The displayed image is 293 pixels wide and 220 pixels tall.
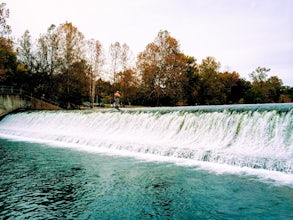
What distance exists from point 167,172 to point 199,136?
4.00m

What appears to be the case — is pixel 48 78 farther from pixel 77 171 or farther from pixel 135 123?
pixel 77 171

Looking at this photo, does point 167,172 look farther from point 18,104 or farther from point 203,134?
point 18,104

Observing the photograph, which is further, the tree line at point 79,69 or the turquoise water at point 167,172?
the tree line at point 79,69

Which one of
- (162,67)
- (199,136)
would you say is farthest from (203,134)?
(162,67)

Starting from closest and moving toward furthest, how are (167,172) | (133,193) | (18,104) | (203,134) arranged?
(133,193)
(167,172)
(203,134)
(18,104)

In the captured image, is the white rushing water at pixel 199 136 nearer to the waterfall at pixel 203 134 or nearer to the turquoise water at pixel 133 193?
the waterfall at pixel 203 134

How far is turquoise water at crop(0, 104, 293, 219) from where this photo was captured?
16.3ft

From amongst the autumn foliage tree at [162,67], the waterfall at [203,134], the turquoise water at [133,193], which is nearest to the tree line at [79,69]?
the autumn foliage tree at [162,67]

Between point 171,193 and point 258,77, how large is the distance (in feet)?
222

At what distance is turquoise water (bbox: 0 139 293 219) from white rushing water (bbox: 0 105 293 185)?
1.29 m

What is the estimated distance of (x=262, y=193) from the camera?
5816 millimetres

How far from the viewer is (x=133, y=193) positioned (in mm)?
5832

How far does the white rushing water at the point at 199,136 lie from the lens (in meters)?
8.55

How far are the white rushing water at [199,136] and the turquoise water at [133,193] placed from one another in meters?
1.29
